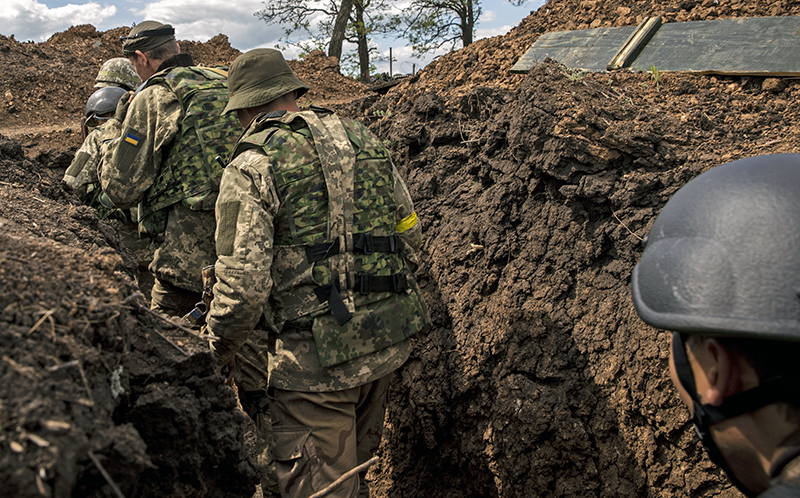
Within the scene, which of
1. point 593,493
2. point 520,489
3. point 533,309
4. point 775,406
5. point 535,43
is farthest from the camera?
point 535,43

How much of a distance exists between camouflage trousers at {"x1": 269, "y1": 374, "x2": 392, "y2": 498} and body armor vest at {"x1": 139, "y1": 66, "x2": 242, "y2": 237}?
137 cm

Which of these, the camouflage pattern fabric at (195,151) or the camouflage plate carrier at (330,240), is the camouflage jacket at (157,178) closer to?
the camouflage pattern fabric at (195,151)

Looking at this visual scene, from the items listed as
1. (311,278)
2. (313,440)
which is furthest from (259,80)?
(313,440)

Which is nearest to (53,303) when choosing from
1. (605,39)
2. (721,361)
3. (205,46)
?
(721,361)

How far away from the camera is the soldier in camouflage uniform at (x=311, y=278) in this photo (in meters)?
2.08

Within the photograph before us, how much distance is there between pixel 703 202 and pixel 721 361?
1.13 feet

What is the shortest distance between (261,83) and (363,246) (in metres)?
0.95

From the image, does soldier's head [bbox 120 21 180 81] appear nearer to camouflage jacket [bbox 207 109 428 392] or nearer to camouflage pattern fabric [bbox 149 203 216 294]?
camouflage pattern fabric [bbox 149 203 216 294]

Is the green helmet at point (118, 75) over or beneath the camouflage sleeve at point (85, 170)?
over

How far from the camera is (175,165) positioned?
119 inches

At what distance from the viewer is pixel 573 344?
281cm

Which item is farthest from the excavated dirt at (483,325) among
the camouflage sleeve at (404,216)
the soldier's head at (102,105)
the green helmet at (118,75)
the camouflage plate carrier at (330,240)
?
the green helmet at (118,75)

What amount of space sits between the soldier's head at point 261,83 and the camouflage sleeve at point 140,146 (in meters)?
0.72

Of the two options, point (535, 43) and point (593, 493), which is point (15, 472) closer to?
point (593, 493)
